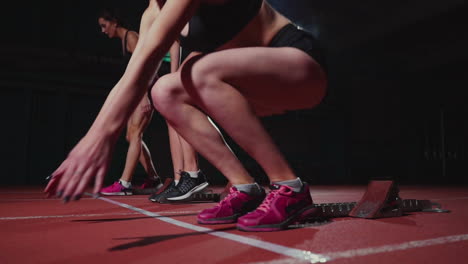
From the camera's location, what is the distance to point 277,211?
1344 millimetres

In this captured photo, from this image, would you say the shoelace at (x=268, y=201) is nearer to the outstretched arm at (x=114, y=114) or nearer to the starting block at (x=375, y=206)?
the starting block at (x=375, y=206)

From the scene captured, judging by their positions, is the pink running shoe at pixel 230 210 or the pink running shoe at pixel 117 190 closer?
the pink running shoe at pixel 230 210

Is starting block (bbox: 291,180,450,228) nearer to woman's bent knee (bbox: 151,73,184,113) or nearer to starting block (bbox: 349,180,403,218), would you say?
starting block (bbox: 349,180,403,218)

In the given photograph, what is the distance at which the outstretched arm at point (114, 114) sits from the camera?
899 millimetres

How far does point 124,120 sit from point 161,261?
42cm

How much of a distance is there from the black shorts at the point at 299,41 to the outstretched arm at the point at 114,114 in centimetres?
50

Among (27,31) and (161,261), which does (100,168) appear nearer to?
(161,261)

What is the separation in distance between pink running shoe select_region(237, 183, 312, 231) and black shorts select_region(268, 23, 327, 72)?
58 centimetres

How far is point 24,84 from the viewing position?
303 inches

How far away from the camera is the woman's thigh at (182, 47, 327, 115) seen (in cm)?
140

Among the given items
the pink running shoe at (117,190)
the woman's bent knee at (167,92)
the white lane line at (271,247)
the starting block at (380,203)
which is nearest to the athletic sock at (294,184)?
the white lane line at (271,247)

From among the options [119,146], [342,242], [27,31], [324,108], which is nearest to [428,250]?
[342,242]

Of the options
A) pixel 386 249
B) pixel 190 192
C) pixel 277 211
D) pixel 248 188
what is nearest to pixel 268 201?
pixel 277 211

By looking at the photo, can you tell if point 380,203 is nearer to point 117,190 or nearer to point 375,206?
point 375,206
